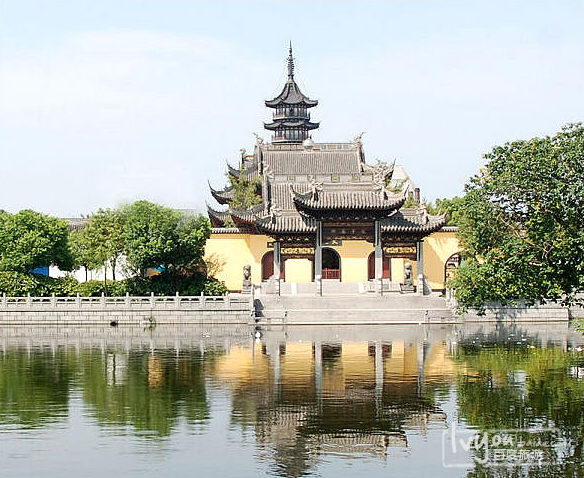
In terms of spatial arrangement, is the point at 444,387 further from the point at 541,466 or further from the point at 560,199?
the point at 541,466

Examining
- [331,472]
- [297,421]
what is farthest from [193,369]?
[331,472]

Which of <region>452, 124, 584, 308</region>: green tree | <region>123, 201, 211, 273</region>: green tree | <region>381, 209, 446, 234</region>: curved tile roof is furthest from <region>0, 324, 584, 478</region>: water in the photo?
<region>381, 209, 446, 234</region>: curved tile roof

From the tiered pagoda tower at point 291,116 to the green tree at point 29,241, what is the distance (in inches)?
1136

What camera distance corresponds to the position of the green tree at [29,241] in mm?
42656

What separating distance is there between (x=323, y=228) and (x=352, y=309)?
5391mm

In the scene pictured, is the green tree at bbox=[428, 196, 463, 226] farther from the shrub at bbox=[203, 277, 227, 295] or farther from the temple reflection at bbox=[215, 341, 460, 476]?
the temple reflection at bbox=[215, 341, 460, 476]

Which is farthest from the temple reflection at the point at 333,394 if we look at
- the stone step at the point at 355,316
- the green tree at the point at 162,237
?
the green tree at the point at 162,237

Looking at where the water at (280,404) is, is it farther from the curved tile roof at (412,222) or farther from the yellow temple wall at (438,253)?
the yellow temple wall at (438,253)

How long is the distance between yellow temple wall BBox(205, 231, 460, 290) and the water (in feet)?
54.5

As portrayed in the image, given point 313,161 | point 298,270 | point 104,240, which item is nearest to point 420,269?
point 298,270

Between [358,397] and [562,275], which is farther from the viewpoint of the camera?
[562,275]

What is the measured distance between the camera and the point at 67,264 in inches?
1768

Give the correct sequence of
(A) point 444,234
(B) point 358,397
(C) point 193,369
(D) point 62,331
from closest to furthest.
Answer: (B) point 358,397 < (C) point 193,369 < (D) point 62,331 < (A) point 444,234

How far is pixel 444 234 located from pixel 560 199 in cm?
2874
